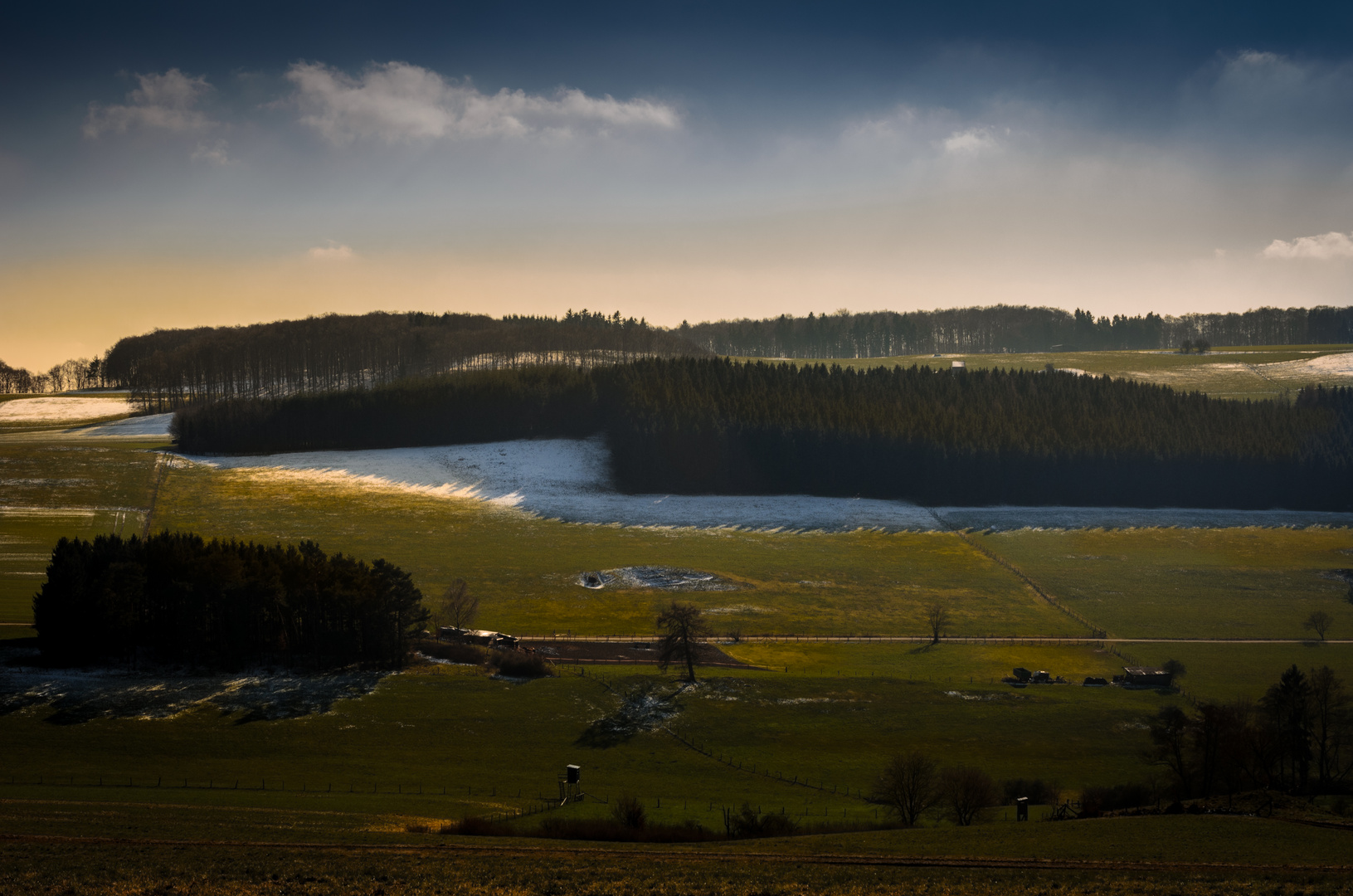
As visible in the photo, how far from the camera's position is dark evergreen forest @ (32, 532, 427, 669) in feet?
201

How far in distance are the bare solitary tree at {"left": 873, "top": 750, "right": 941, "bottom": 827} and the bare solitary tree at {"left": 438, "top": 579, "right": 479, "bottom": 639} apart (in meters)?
42.0

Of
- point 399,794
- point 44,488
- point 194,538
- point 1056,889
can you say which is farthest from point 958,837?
point 44,488

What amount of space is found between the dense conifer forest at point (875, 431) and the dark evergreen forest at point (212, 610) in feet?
231

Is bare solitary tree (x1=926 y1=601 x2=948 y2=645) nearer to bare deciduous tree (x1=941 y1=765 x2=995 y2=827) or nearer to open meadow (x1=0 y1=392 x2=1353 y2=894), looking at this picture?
open meadow (x1=0 y1=392 x2=1353 y2=894)

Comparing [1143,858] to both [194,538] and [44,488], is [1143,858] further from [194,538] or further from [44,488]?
[44,488]

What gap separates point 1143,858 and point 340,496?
111 m

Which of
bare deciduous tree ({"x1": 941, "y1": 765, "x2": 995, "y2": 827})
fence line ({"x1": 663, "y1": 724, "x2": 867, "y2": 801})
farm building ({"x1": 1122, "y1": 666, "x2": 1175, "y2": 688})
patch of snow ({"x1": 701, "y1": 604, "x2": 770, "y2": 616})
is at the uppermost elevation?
bare deciduous tree ({"x1": 941, "y1": 765, "x2": 995, "y2": 827})

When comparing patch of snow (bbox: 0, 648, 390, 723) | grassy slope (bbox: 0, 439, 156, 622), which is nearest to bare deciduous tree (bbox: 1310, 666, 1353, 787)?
patch of snow (bbox: 0, 648, 390, 723)

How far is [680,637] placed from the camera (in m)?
65.1

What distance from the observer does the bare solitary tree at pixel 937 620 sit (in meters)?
76.7

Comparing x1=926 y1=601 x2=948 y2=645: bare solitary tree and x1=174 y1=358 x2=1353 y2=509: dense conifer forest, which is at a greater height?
x1=174 y1=358 x2=1353 y2=509: dense conifer forest

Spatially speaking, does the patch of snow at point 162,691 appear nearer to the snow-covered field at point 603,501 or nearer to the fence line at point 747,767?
the fence line at point 747,767

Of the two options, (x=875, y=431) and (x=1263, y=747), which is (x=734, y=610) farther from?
(x=875, y=431)

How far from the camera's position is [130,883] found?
23.5 meters
